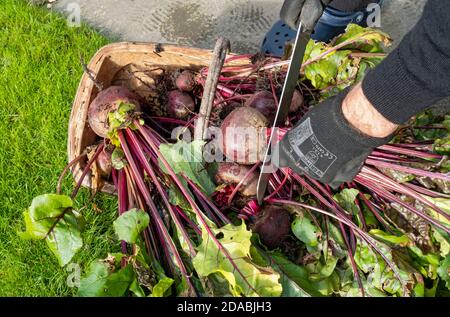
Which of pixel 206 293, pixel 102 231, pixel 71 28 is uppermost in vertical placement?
pixel 71 28

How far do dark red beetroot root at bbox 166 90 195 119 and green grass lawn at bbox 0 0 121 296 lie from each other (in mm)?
536

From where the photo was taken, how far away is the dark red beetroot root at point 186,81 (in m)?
2.26

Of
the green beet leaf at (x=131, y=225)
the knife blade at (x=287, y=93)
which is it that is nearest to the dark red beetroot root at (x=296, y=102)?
the knife blade at (x=287, y=93)

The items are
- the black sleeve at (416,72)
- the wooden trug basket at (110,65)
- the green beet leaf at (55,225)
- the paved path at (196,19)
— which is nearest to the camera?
the black sleeve at (416,72)

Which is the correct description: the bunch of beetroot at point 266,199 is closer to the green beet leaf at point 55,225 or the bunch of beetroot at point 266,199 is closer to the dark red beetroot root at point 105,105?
the dark red beetroot root at point 105,105

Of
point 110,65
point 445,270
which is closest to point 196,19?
point 110,65

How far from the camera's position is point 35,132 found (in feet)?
8.59

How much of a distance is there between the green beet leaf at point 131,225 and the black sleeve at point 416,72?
93cm

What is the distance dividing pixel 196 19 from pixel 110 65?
1041 mm

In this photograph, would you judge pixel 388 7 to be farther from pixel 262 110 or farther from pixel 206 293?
pixel 206 293

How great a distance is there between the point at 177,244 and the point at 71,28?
182 centimetres

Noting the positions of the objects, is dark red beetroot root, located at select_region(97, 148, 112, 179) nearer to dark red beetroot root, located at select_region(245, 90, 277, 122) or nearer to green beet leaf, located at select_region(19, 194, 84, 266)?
green beet leaf, located at select_region(19, 194, 84, 266)

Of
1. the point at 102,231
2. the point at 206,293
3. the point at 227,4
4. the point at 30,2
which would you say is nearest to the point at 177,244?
the point at 206,293

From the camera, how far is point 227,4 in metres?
3.23
